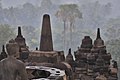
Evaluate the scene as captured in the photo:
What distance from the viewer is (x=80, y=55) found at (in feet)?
50.8

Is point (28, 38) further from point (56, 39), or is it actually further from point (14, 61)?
point (14, 61)

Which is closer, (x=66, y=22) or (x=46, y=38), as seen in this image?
(x=46, y=38)

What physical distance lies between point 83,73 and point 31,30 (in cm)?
4033

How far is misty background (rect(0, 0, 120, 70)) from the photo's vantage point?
45656 mm

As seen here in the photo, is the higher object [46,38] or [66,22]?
[66,22]

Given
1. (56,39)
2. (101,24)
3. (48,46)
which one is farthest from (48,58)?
(101,24)

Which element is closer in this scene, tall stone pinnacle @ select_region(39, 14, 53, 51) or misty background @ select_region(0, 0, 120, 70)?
tall stone pinnacle @ select_region(39, 14, 53, 51)

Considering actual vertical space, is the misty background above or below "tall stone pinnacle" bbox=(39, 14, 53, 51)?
above

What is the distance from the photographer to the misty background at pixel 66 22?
150 ft

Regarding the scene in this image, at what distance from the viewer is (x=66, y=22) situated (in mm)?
50281

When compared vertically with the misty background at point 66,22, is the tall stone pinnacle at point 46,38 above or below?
below

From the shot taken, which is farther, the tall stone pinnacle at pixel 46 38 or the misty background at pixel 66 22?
the misty background at pixel 66 22

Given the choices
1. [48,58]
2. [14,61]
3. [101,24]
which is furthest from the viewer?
[101,24]

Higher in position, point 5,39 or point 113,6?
point 113,6
